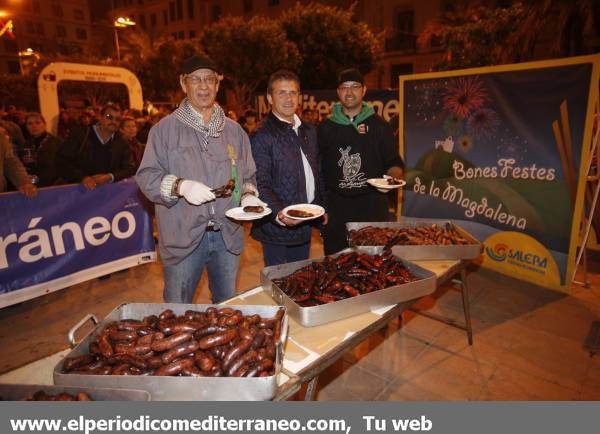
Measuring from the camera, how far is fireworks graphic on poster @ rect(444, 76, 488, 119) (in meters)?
5.52

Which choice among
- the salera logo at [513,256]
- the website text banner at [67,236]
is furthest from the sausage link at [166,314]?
the salera logo at [513,256]

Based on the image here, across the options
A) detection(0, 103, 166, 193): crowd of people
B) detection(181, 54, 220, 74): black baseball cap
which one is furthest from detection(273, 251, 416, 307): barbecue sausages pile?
detection(0, 103, 166, 193): crowd of people

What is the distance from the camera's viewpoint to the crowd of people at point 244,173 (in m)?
2.67

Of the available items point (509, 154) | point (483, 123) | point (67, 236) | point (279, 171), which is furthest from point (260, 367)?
point (483, 123)

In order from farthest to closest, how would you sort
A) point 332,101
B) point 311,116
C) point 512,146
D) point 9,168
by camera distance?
point 332,101
point 311,116
point 512,146
point 9,168

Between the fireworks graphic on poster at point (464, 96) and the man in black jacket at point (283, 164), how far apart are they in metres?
3.33

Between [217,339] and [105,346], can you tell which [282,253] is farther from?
[105,346]

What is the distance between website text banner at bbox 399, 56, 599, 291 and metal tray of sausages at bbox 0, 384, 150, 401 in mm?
5310

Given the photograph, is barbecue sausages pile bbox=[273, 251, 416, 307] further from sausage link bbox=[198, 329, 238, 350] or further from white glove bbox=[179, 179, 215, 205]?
white glove bbox=[179, 179, 215, 205]

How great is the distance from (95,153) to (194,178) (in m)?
3.65

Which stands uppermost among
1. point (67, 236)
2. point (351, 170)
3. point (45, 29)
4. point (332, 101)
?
point (45, 29)

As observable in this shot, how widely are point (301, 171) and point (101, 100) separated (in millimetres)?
34565

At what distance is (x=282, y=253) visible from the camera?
3.43 m

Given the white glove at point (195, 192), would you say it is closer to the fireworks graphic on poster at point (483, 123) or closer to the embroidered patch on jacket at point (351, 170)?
the embroidered patch on jacket at point (351, 170)
